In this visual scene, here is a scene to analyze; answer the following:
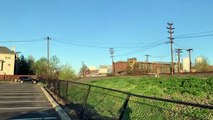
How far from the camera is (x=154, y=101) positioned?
1116 centimetres

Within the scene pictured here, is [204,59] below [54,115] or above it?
above

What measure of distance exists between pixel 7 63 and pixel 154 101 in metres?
100

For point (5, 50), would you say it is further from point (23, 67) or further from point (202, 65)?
point (202, 65)

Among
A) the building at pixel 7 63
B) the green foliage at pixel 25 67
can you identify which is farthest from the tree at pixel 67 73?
the green foliage at pixel 25 67

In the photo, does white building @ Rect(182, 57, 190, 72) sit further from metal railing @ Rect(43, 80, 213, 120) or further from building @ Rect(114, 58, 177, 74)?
metal railing @ Rect(43, 80, 213, 120)

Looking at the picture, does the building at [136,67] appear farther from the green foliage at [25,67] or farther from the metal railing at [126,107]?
the metal railing at [126,107]

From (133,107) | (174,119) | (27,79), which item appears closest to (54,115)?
(133,107)

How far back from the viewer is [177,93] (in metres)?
29.0

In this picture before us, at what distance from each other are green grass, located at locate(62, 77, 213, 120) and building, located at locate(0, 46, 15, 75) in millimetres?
76068

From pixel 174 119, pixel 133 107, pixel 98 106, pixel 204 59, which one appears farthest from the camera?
pixel 204 59

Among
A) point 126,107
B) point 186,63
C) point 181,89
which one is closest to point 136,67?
point 186,63

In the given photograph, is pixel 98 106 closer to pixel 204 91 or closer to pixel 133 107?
pixel 133 107

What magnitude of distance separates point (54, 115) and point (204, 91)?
55.7 feet

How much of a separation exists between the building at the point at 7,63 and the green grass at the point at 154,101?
250 ft
